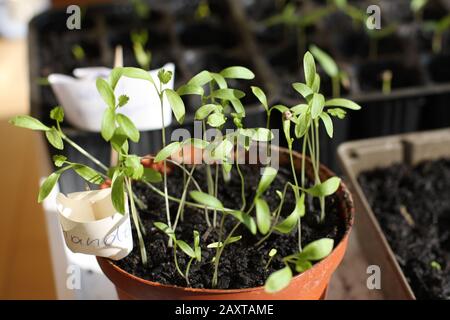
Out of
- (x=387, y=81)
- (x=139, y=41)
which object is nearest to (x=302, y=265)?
(x=387, y=81)

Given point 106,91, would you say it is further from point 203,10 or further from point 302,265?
point 203,10

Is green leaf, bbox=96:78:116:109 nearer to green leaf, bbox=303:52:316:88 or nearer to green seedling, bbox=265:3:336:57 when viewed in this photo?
green leaf, bbox=303:52:316:88

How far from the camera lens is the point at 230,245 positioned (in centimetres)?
81

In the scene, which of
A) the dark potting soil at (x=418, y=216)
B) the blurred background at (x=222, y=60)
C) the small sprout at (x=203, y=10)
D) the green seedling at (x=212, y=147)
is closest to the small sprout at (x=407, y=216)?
the dark potting soil at (x=418, y=216)

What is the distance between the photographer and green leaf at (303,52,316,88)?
0.71 metres

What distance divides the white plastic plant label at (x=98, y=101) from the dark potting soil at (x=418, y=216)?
0.37 meters

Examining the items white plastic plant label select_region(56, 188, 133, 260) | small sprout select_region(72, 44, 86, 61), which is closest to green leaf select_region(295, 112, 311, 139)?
white plastic plant label select_region(56, 188, 133, 260)

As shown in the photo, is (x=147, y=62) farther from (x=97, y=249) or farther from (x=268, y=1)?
(x=97, y=249)

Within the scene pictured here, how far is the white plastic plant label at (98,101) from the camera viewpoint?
0.94 meters

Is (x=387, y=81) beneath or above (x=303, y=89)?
beneath

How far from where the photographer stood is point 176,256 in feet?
2.59

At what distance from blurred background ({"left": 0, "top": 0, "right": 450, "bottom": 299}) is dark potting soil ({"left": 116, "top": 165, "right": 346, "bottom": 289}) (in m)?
0.24

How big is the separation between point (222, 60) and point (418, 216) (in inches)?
21.4
